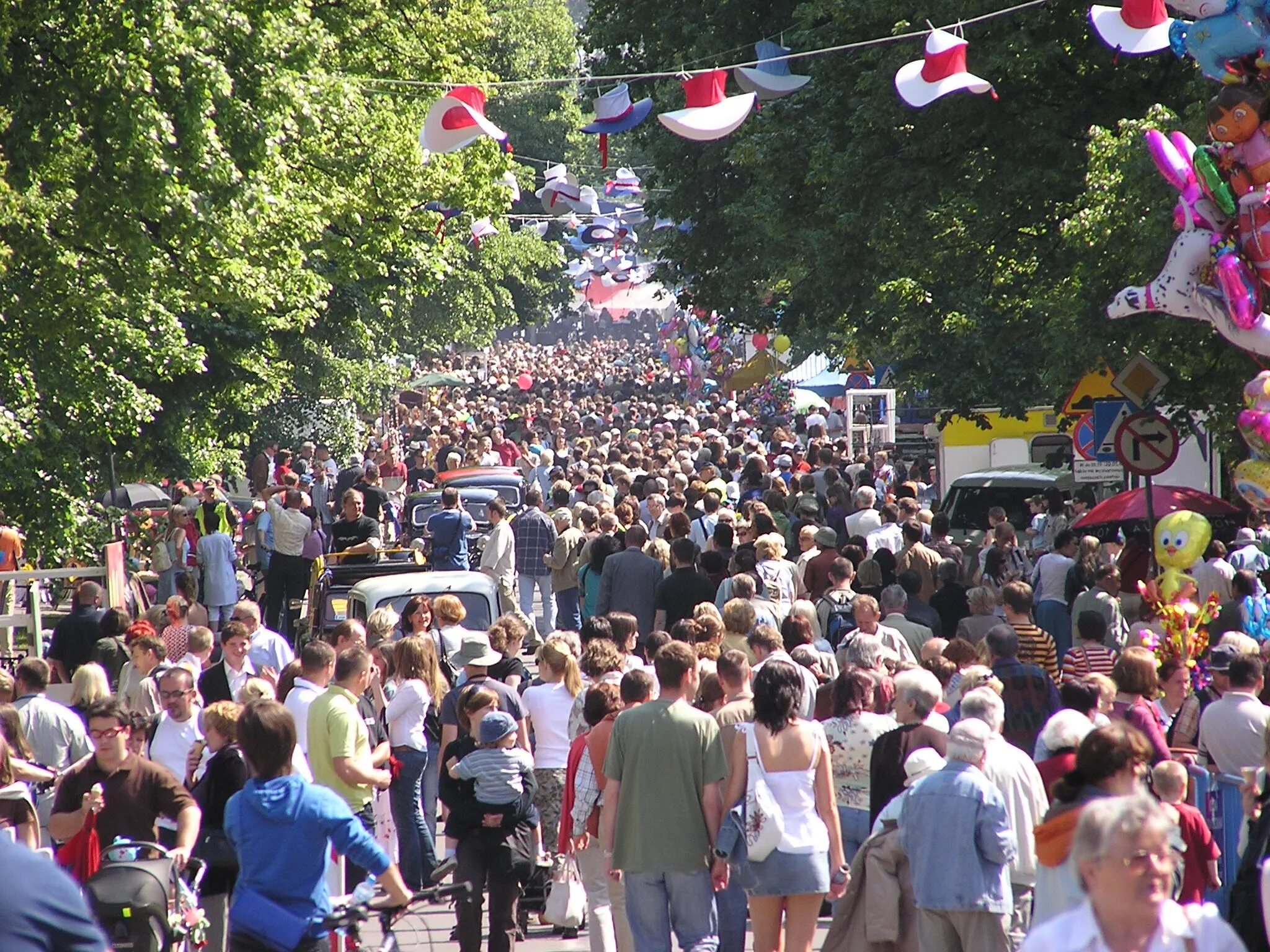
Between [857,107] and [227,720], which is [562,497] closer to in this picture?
[857,107]

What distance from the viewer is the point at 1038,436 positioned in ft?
85.9

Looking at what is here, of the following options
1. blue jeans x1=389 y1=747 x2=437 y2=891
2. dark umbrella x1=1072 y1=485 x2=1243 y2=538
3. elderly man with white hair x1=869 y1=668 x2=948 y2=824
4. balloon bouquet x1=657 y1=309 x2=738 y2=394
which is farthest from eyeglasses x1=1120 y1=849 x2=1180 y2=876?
balloon bouquet x1=657 y1=309 x2=738 y2=394

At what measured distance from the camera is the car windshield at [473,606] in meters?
14.5

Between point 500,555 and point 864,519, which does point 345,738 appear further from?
point 500,555

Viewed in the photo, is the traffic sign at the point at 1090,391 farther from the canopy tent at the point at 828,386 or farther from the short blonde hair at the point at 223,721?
the canopy tent at the point at 828,386

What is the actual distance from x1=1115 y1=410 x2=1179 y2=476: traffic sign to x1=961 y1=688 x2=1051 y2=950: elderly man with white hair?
26.0 ft

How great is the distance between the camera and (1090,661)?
10.8 meters

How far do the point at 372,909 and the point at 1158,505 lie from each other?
11279mm

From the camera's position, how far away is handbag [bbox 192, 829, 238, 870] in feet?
25.9

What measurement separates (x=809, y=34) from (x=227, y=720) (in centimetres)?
1556

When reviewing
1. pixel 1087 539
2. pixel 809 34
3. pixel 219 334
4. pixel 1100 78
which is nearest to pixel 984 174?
pixel 1100 78

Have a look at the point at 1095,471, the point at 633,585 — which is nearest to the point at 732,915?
the point at 633,585

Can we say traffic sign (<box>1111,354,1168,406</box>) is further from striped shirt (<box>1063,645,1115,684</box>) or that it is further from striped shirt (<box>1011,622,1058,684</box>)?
striped shirt (<box>1063,645,1115,684</box>)

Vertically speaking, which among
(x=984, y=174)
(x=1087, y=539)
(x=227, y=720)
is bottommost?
(x=227, y=720)
